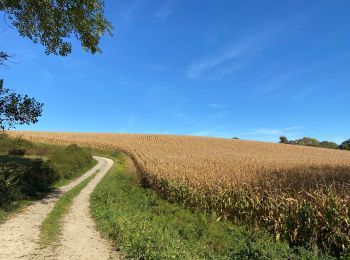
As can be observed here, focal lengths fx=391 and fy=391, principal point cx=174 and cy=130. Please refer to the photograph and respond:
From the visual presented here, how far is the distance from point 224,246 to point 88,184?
70.5 feet

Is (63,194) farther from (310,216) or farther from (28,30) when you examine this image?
(310,216)

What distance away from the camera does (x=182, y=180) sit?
25.4 meters

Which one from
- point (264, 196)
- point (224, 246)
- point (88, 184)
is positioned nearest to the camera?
point (224, 246)

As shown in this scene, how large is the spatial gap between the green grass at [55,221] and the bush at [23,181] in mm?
2153

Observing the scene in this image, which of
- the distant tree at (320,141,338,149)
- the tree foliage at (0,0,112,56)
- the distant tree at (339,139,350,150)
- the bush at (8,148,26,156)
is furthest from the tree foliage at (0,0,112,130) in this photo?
the distant tree at (320,141,338,149)

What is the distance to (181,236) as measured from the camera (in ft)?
49.7

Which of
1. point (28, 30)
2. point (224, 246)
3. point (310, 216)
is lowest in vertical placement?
point (224, 246)

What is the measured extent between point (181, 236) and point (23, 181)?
45.7ft

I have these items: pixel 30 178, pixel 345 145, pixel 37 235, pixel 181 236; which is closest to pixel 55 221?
pixel 37 235

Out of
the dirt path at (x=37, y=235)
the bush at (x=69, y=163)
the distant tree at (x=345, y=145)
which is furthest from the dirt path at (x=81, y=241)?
the distant tree at (x=345, y=145)

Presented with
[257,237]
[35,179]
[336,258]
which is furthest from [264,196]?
[35,179]

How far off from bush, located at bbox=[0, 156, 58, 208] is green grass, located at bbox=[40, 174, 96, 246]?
2153 mm

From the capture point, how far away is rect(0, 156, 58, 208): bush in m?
20.5

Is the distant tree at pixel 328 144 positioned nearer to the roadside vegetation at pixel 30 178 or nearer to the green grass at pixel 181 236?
the roadside vegetation at pixel 30 178
